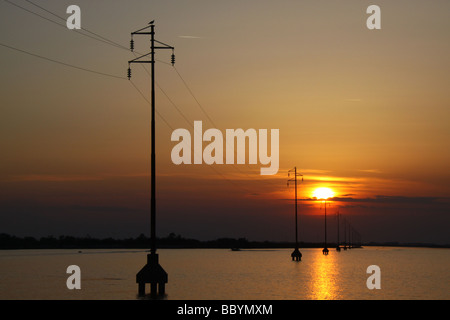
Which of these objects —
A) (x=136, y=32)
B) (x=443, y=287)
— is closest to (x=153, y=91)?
(x=136, y=32)

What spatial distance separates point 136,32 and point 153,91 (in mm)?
4895

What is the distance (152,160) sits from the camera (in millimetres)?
49188

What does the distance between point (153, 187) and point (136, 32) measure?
40.9ft

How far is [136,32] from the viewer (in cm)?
5175
